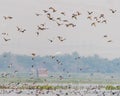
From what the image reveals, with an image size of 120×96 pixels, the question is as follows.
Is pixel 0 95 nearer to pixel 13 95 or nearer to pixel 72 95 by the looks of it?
pixel 13 95

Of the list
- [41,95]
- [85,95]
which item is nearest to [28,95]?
[41,95]

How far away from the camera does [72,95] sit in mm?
75875

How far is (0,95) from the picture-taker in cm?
7306

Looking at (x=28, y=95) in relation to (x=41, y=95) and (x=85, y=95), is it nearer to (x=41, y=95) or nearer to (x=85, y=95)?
(x=41, y=95)

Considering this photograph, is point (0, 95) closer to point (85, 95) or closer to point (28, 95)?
point (28, 95)

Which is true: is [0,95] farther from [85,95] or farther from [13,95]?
[85,95]

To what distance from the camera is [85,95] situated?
77.4 meters

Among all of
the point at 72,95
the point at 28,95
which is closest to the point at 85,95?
the point at 72,95

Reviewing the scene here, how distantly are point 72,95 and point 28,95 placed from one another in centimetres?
631

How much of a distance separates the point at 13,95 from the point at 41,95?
12.0 ft

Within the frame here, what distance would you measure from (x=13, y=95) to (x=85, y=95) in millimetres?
9790

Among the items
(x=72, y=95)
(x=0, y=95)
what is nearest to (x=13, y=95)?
(x=0, y=95)

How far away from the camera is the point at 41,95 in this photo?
246 feet

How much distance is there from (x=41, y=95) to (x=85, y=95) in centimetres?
631
